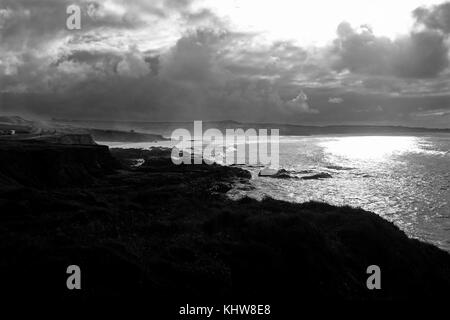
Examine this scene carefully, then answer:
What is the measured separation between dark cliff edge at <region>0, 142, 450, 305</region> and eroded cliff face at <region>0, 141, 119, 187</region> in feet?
43.4

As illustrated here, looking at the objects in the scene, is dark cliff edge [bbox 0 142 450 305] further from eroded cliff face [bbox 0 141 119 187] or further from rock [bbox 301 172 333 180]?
rock [bbox 301 172 333 180]

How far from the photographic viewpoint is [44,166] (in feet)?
171

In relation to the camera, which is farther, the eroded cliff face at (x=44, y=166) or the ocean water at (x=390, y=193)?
the eroded cliff face at (x=44, y=166)

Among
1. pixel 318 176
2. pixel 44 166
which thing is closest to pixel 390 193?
pixel 318 176

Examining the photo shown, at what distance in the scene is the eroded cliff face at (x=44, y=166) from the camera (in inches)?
1902

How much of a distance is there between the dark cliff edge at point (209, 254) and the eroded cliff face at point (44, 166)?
13.2 metres

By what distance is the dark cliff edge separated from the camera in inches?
691

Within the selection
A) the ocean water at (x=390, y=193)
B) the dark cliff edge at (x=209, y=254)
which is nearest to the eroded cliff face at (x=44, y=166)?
the dark cliff edge at (x=209, y=254)

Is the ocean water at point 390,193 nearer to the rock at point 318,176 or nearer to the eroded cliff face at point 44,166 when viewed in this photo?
the rock at point 318,176

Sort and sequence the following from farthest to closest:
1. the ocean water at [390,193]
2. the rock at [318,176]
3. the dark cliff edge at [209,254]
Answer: the rock at [318,176]
the ocean water at [390,193]
the dark cliff edge at [209,254]

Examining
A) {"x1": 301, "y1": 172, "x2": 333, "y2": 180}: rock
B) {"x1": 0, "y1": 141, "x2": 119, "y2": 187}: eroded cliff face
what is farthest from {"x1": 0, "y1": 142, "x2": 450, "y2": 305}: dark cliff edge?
{"x1": 301, "y1": 172, "x2": 333, "y2": 180}: rock
